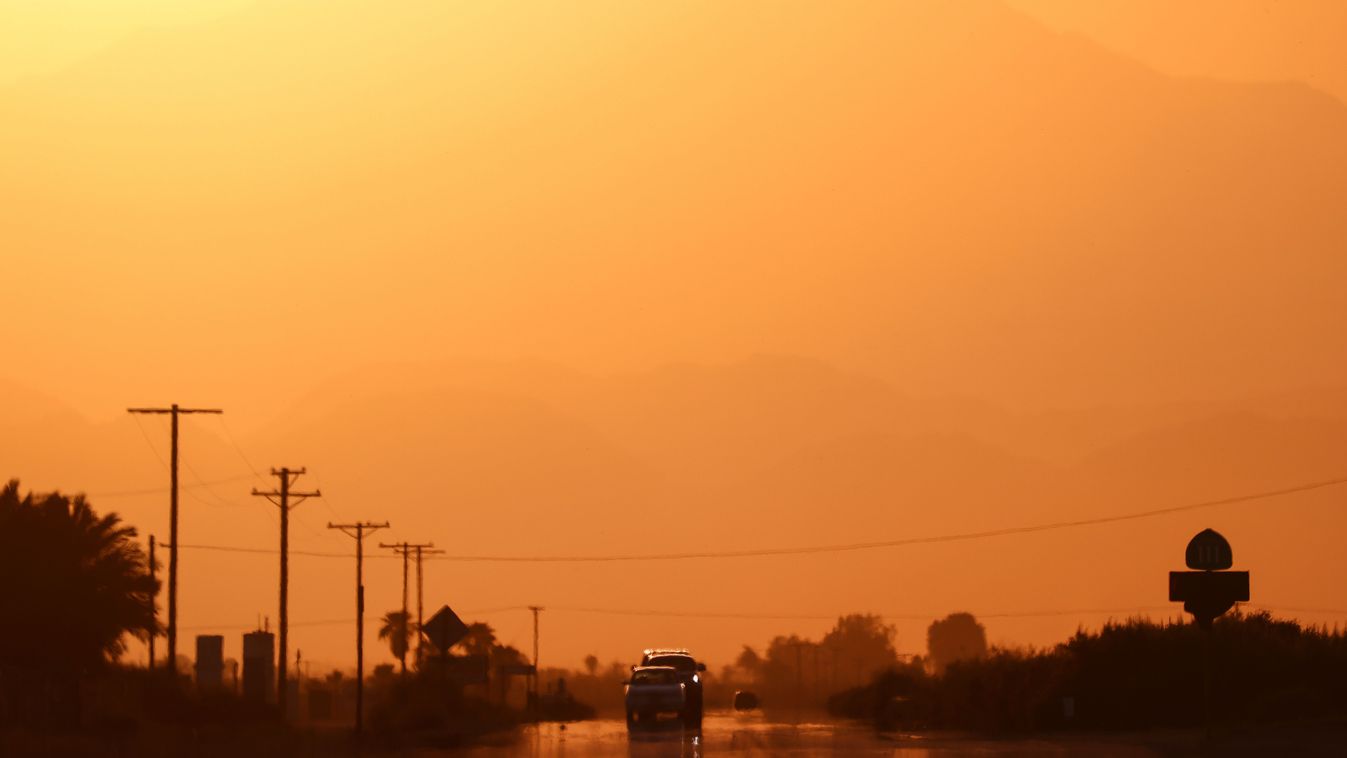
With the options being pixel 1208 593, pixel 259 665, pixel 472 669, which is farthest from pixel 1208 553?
pixel 259 665

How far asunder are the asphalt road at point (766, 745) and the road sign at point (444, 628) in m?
2.49

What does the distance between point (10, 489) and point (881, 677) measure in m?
36.4

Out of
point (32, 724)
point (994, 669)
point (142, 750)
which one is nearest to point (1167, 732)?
point (994, 669)

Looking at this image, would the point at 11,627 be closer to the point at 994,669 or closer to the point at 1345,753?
the point at 994,669

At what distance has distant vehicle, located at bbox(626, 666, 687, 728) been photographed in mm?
59031

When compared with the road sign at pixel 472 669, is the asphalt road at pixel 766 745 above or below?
below

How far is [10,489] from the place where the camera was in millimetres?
68000

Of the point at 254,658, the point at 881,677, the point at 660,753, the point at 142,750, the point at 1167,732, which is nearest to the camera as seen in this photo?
the point at 660,753

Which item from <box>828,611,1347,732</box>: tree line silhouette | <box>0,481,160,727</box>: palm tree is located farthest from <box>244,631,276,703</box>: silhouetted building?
<box>828,611,1347,732</box>: tree line silhouette

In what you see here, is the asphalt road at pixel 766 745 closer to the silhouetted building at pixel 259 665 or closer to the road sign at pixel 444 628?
the road sign at pixel 444 628

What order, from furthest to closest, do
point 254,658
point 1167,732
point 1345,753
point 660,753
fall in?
1. point 254,658
2. point 1167,732
3. point 660,753
4. point 1345,753

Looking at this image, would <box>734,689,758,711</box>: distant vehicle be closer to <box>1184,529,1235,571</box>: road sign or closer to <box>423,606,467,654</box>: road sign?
<box>423,606,467,654</box>: road sign

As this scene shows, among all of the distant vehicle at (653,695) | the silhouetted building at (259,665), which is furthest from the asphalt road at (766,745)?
the silhouetted building at (259,665)

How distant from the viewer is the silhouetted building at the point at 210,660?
79.4 meters
